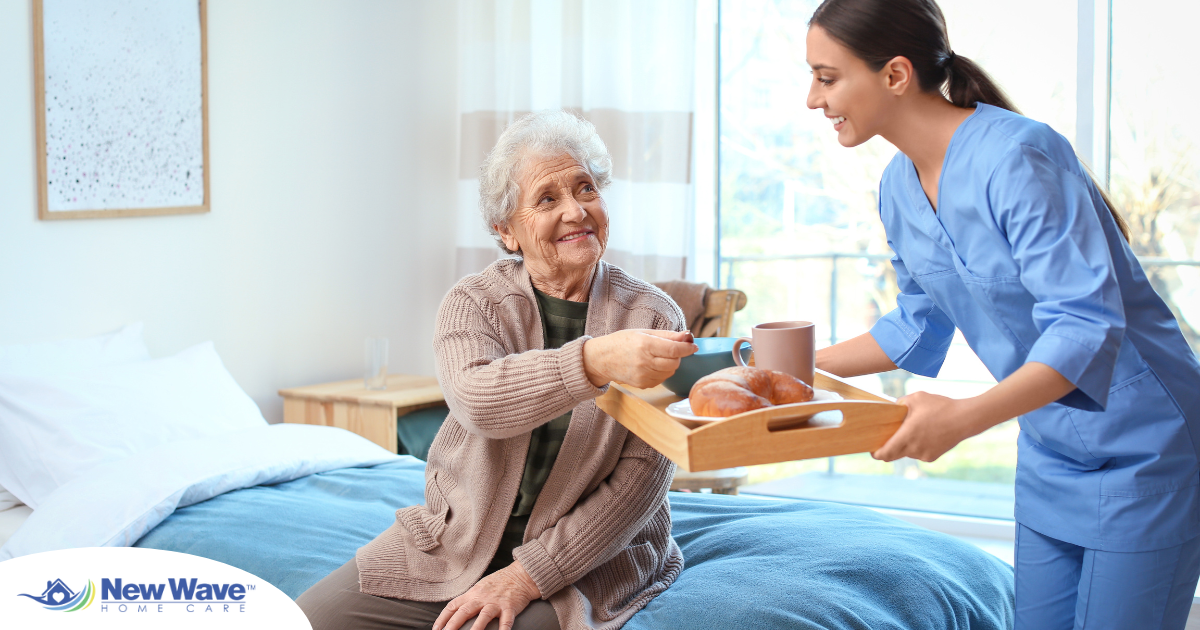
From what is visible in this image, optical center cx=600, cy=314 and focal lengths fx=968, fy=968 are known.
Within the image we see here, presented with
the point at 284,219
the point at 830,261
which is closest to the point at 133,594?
the point at 284,219

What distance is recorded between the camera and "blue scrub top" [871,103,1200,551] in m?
1.21

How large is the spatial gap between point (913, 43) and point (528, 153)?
25.4 inches

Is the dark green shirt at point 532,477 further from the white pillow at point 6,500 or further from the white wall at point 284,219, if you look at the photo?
the white wall at point 284,219

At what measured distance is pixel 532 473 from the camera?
164cm

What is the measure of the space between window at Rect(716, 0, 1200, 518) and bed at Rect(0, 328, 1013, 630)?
1.60 meters

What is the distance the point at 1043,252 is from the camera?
1.23 m

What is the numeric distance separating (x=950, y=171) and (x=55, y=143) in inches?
95.1

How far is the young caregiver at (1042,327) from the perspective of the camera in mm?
1195

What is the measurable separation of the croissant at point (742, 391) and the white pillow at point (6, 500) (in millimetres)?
1989

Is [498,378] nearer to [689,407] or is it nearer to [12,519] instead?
[689,407]

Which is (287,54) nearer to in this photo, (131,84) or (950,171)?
(131,84)

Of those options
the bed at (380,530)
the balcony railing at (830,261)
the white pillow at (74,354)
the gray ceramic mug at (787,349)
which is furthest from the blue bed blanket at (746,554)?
the balcony railing at (830,261)

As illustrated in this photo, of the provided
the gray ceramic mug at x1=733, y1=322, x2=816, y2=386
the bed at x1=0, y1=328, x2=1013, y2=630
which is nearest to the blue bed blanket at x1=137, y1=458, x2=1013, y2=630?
the bed at x1=0, y1=328, x2=1013, y2=630

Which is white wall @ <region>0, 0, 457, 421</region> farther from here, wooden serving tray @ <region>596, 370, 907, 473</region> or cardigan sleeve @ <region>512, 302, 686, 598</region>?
wooden serving tray @ <region>596, 370, 907, 473</region>
